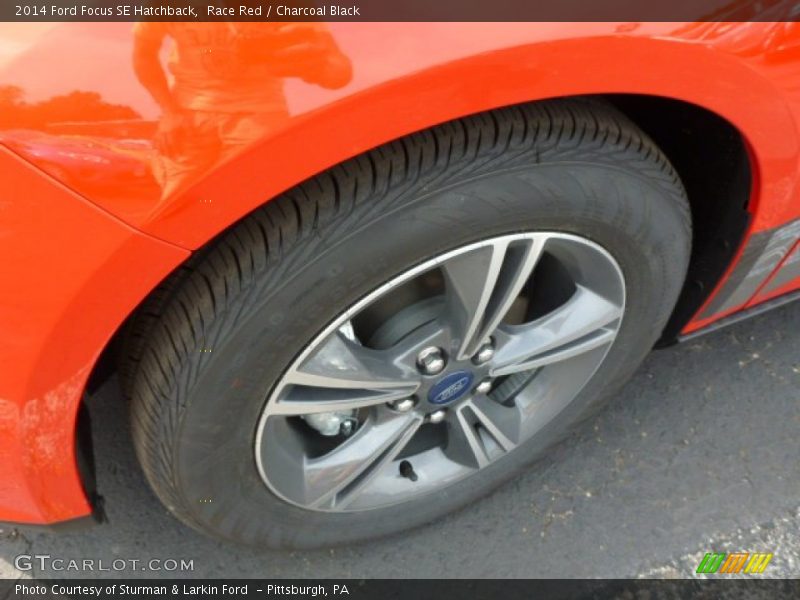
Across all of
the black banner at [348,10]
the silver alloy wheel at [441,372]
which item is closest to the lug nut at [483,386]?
the silver alloy wheel at [441,372]

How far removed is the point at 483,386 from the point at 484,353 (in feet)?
0.41

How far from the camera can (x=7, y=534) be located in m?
1.80

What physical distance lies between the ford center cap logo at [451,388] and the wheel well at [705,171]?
22.4 inches

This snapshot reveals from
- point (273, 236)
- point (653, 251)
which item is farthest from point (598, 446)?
point (273, 236)

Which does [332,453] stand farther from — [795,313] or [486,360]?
[795,313]

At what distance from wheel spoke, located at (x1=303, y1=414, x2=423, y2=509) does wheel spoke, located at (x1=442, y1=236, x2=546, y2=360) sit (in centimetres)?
22

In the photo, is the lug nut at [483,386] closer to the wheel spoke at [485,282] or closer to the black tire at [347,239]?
the wheel spoke at [485,282]

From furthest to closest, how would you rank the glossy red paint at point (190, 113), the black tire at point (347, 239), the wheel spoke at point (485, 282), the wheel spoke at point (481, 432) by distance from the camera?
the wheel spoke at point (481, 432)
the wheel spoke at point (485, 282)
the black tire at point (347, 239)
the glossy red paint at point (190, 113)

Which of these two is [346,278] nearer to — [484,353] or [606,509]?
[484,353]

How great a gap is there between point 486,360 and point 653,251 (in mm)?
371

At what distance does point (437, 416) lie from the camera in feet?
5.23

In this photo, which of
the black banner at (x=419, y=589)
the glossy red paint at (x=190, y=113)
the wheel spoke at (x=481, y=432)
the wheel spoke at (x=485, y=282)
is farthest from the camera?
the black banner at (x=419, y=589)

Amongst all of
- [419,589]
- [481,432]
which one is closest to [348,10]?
[481,432]

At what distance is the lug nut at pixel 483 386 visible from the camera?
157 cm
